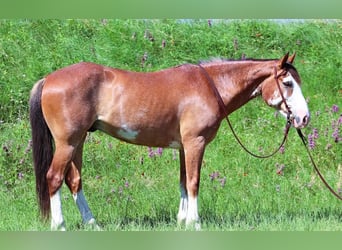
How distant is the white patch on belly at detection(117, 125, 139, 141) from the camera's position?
669cm

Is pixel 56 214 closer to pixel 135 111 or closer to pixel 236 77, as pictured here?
pixel 135 111

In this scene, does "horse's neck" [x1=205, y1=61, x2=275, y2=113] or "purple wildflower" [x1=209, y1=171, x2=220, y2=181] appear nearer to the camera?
"horse's neck" [x1=205, y1=61, x2=275, y2=113]

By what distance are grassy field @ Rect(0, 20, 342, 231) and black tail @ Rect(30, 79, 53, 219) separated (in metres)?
0.27

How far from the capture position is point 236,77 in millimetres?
6996

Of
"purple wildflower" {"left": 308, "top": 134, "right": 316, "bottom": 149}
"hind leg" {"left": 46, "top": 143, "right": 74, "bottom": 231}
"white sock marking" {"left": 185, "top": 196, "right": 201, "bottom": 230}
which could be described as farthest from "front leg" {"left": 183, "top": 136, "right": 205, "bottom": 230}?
"purple wildflower" {"left": 308, "top": 134, "right": 316, "bottom": 149}

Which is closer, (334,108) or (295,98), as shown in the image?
(295,98)

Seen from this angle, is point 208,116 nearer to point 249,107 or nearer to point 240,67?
point 240,67

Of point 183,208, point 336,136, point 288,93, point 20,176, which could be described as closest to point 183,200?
point 183,208


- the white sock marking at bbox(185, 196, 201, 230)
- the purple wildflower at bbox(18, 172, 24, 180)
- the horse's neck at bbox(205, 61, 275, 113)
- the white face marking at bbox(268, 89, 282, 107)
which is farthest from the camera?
the purple wildflower at bbox(18, 172, 24, 180)

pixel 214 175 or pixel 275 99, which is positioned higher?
pixel 275 99

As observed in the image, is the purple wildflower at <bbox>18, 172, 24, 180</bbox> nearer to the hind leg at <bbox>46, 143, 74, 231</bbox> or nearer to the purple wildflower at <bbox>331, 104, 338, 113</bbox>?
the hind leg at <bbox>46, 143, 74, 231</bbox>

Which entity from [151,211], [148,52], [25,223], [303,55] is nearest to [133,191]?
[151,211]

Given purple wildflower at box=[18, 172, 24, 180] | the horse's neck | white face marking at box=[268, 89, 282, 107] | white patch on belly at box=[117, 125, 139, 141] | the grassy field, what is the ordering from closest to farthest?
white patch on belly at box=[117, 125, 139, 141] → white face marking at box=[268, 89, 282, 107] → the horse's neck → the grassy field → purple wildflower at box=[18, 172, 24, 180]

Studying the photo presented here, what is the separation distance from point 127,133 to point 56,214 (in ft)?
3.48
